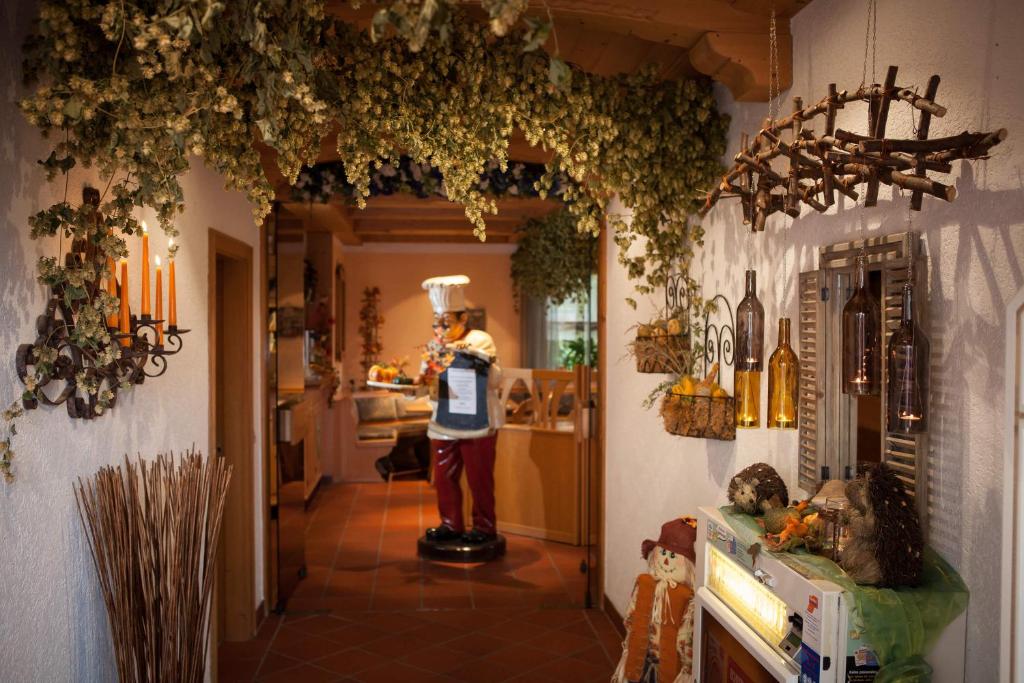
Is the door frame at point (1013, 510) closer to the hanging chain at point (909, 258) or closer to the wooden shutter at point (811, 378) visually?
the hanging chain at point (909, 258)

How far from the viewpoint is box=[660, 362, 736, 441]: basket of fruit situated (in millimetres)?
3295

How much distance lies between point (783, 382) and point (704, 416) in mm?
755

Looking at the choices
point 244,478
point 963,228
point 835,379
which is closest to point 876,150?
point 963,228

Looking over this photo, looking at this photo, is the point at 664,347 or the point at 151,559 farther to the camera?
the point at 664,347

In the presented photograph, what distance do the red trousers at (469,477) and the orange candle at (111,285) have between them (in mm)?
3877

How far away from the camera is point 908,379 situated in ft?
6.88

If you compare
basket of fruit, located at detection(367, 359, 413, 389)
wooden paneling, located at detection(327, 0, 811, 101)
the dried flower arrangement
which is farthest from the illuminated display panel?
the dried flower arrangement

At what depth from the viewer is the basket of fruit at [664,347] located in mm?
3812

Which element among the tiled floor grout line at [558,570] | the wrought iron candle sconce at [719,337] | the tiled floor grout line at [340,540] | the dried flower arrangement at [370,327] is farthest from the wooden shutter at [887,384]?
the dried flower arrangement at [370,327]

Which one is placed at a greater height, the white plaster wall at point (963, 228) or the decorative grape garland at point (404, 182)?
the decorative grape garland at point (404, 182)

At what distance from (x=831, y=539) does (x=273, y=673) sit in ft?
9.48

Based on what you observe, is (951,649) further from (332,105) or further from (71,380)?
(71,380)

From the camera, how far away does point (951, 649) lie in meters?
2.11

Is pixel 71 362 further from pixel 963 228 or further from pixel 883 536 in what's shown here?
pixel 963 228
